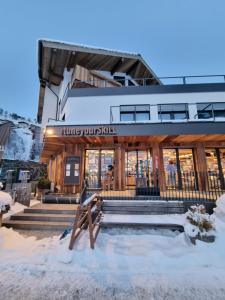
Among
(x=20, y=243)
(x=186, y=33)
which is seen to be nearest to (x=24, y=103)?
(x=186, y=33)

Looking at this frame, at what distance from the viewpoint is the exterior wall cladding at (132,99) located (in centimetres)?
1154

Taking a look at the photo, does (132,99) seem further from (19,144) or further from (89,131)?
(19,144)

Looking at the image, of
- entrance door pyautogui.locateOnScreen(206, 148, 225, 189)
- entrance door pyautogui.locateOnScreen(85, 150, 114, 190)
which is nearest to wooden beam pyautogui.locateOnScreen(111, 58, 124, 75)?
entrance door pyautogui.locateOnScreen(85, 150, 114, 190)

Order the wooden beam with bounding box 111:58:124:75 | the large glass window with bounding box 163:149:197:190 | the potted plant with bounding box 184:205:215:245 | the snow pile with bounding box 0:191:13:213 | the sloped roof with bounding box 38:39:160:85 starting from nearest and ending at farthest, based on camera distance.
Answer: the potted plant with bounding box 184:205:215:245
the snow pile with bounding box 0:191:13:213
the large glass window with bounding box 163:149:197:190
the sloped roof with bounding box 38:39:160:85
the wooden beam with bounding box 111:58:124:75

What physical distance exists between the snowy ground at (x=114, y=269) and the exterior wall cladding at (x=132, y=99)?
8.70 m

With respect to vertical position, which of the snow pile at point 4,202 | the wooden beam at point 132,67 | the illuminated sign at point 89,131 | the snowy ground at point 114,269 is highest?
the wooden beam at point 132,67

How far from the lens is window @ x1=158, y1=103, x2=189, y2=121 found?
38.5 feet

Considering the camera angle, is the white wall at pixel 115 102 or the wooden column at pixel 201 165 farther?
the white wall at pixel 115 102

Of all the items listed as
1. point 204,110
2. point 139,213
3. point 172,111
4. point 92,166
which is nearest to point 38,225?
point 139,213

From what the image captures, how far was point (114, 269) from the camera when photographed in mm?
2994

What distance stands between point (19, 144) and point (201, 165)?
31491 millimetres

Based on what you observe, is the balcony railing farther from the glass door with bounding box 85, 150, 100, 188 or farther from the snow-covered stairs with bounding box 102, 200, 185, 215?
the snow-covered stairs with bounding box 102, 200, 185, 215

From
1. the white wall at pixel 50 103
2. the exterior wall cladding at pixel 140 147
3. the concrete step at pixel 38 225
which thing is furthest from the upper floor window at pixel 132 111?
the concrete step at pixel 38 225

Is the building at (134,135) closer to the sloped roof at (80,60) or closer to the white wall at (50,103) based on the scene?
the sloped roof at (80,60)
